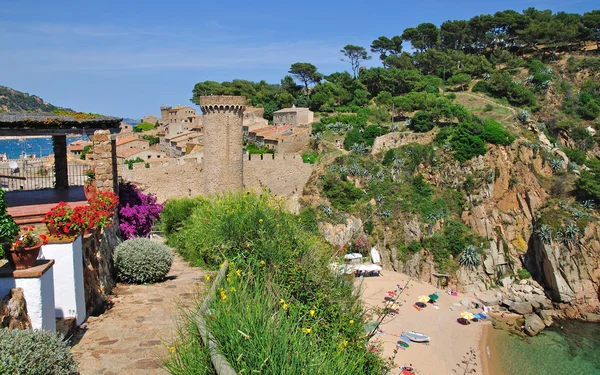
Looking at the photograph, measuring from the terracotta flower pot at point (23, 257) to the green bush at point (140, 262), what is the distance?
11.7 ft

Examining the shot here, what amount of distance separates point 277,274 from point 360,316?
4.54 ft

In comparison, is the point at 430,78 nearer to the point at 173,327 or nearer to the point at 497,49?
the point at 497,49

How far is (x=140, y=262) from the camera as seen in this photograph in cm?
905

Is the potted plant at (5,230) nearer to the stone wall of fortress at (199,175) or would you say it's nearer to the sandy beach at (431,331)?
the sandy beach at (431,331)


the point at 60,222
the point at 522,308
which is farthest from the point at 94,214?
the point at 522,308

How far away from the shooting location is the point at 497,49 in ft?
205

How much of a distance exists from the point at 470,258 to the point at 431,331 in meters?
7.83

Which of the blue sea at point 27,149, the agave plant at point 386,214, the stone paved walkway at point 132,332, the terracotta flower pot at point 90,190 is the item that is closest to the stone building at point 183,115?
the blue sea at point 27,149

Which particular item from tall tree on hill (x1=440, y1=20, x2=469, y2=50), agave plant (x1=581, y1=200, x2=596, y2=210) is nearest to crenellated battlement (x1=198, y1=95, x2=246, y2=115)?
agave plant (x1=581, y1=200, x2=596, y2=210)

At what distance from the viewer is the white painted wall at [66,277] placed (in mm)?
6223

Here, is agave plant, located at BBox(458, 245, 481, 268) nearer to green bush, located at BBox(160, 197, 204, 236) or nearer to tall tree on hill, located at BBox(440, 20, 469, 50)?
green bush, located at BBox(160, 197, 204, 236)

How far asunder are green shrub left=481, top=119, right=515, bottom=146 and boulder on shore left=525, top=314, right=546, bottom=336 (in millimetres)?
13591

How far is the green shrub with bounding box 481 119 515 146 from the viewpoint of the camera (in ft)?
109

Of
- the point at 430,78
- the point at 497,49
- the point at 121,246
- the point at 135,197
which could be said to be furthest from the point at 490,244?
the point at 497,49
